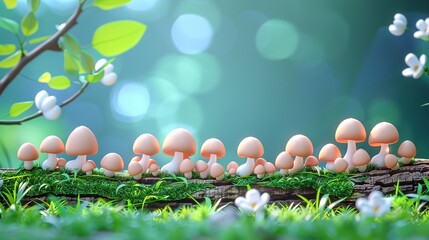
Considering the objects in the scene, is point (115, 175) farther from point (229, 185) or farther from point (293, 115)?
point (293, 115)

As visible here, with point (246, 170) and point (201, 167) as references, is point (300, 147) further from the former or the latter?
point (201, 167)

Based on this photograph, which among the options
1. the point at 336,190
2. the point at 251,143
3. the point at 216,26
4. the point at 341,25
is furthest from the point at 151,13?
the point at 336,190

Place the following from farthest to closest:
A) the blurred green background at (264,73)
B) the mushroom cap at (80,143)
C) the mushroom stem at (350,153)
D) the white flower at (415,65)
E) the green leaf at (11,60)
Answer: the blurred green background at (264,73)
the mushroom stem at (350,153)
the mushroom cap at (80,143)
the white flower at (415,65)
the green leaf at (11,60)

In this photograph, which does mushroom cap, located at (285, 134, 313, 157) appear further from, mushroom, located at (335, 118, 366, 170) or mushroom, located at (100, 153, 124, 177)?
mushroom, located at (100, 153, 124, 177)

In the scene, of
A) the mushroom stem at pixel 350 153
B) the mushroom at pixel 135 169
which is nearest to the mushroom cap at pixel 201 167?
the mushroom at pixel 135 169

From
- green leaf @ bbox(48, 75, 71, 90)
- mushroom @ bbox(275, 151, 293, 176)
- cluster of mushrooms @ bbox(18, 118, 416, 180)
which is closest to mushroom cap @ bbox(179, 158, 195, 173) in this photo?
cluster of mushrooms @ bbox(18, 118, 416, 180)

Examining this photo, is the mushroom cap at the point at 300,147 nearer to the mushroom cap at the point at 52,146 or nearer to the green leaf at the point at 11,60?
the mushroom cap at the point at 52,146

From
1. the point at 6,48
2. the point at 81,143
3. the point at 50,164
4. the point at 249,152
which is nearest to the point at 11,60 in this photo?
the point at 6,48
